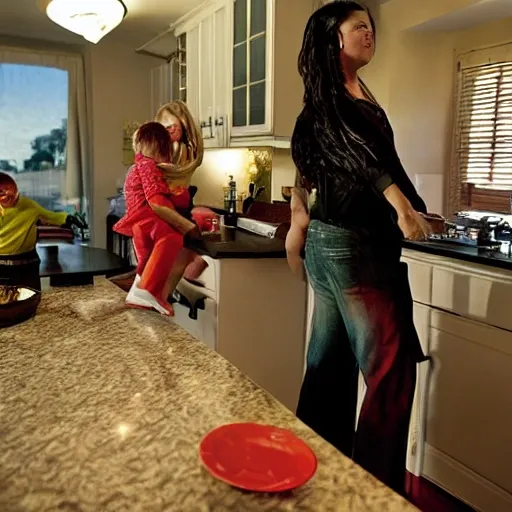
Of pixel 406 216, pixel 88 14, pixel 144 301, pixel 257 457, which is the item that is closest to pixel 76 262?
pixel 88 14

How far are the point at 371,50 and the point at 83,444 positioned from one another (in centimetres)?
105

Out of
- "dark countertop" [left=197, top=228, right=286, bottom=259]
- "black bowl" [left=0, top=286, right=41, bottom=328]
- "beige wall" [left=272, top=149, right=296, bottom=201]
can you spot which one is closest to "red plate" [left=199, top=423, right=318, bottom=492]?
"black bowl" [left=0, top=286, right=41, bottom=328]

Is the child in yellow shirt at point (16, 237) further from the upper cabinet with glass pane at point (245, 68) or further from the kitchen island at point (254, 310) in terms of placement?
the upper cabinet with glass pane at point (245, 68)

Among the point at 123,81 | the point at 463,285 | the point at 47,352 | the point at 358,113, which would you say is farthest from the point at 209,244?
the point at 123,81

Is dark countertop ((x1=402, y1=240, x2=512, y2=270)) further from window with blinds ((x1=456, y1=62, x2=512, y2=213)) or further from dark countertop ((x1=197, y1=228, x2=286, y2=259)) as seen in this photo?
window with blinds ((x1=456, y1=62, x2=512, y2=213))

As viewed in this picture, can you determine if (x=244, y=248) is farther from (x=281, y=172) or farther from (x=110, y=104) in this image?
(x=110, y=104)

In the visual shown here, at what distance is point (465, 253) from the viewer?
72.9 inches

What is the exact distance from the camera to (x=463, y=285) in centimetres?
189

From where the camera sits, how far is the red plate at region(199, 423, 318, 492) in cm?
65

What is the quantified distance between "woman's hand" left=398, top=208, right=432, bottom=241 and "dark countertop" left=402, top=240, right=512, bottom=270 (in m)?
0.54

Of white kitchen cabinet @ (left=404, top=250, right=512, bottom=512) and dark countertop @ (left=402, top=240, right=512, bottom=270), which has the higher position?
dark countertop @ (left=402, top=240, right=512, bottom=270)

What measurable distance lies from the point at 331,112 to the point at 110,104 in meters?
4.03

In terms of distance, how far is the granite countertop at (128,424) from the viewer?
2.07ft

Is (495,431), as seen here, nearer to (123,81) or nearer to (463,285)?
(463,285)
